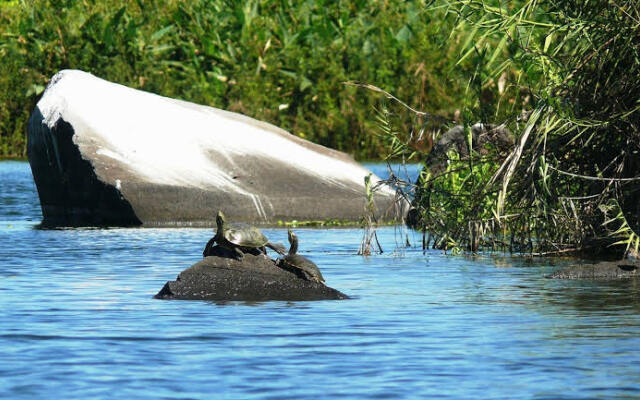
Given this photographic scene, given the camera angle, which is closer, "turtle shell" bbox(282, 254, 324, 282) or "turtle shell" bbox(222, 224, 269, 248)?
"turtle shell" bbox(282, 254, 324, 282)

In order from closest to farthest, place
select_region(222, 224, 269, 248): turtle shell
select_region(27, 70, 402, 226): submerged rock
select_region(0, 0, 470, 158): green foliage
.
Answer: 1. select_region(222, 224, 269, 248): turtle shell
2. select_region(27, 70, 402, 226): submerged rock
3. select_region(0, 0, 470, 158): green foliage

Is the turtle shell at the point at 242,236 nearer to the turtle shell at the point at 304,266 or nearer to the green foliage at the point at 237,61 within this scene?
the turtle shell at the point at 304,266

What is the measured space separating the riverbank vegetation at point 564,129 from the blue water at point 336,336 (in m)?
0.55

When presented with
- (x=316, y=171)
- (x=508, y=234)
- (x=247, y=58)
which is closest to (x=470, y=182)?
(x=508, y=234)

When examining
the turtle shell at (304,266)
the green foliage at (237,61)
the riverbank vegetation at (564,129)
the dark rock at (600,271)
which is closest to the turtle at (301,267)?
the turtle shell at (304,266)

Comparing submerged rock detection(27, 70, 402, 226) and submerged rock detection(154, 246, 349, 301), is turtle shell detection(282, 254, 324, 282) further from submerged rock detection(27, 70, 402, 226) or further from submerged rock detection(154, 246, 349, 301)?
submerged rock detection(27, 70, 402, 226)

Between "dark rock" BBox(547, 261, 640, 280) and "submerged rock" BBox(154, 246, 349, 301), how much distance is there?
238cm

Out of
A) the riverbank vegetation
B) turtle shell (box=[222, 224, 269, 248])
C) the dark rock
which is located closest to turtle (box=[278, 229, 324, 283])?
turtle shell (box=[222, 224, 269, 248])

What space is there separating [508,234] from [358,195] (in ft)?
12.0

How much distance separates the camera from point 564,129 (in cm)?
1351

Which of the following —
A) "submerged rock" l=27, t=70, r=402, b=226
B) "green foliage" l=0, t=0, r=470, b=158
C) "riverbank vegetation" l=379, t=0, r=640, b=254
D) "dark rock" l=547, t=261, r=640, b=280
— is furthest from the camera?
"green foliage" l=0, t=0, r=470, b=158

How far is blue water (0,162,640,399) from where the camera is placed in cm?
760

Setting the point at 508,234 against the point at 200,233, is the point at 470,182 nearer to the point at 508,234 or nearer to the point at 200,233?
the point at 508,234

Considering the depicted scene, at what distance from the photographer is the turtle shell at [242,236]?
1135 cm
